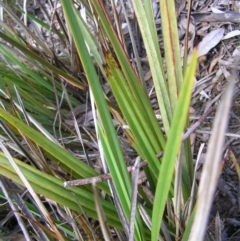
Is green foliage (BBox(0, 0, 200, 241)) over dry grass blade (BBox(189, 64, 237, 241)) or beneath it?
beneath

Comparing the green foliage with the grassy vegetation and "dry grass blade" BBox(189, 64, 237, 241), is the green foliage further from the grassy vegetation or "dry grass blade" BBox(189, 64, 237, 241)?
"dry grass blade" BBox(189, 64, 237, 241)

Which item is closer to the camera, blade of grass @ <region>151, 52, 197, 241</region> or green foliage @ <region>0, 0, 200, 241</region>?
blade of grass @ <region>151, 52, 197, 241</region>

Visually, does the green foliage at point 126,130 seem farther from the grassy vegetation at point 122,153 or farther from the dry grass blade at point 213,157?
the dry grass blade at point 213,157

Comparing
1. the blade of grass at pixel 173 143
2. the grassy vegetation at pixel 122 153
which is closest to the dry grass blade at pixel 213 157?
the blade of grass at pixel 173 143

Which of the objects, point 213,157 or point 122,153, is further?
point 122,153

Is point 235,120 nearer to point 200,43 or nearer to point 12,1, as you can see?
point 200,43

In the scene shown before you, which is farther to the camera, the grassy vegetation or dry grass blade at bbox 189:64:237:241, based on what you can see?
the grassy vegetation

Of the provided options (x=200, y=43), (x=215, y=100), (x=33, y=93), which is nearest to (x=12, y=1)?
(x=33, y=93)

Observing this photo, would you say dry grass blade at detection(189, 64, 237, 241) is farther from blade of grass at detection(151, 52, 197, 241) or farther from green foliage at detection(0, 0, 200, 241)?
green foliage at detection(0, 0, 200, 241)

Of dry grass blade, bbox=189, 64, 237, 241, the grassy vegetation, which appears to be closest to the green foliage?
the grassy vegetation

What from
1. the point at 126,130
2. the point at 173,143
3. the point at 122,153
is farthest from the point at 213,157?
the point at 126,130

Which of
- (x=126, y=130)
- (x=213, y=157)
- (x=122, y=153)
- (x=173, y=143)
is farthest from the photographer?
(x=126, y=130)

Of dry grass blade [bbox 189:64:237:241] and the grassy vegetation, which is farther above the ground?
dry grass blade [bbox 189:64:237:241]

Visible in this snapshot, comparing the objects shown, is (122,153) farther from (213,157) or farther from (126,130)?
(213,157)
